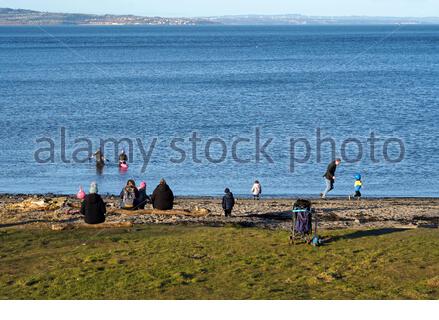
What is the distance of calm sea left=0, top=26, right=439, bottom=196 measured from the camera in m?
44.2

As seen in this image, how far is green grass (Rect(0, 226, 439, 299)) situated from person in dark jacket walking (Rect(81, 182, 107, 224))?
1.17 feet

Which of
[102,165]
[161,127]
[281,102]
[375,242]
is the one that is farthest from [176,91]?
[375,242]

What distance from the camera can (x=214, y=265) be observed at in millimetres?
16297

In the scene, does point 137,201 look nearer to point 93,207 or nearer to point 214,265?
point 93,207

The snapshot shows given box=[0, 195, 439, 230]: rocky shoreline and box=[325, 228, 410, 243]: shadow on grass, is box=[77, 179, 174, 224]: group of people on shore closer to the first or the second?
box=[0, 195, 439, 230]: rocky shoreline

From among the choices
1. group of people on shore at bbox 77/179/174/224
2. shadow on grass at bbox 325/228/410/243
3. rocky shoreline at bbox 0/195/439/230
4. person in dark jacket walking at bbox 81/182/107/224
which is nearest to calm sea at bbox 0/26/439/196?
rocky shoreline at bbox 0/195/439/230

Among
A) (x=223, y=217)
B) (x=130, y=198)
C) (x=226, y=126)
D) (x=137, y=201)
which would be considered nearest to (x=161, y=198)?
(x=137, y=201)

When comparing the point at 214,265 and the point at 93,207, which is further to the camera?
the point at 93,207

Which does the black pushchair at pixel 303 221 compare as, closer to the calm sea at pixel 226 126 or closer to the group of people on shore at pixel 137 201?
the group of people on shore at pixel 137 201

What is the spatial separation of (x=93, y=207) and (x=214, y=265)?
15.2ft

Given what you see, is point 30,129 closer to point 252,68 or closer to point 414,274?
point 414,274

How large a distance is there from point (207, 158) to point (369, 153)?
10.4 meters

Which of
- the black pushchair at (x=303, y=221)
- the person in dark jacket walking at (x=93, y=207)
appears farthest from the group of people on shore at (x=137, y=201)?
the black pushchair at (x=303, y=221)

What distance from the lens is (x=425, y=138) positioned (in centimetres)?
5928
